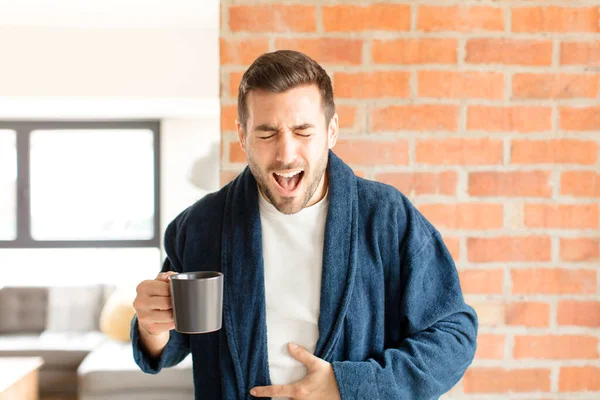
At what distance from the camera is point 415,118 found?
1.46m

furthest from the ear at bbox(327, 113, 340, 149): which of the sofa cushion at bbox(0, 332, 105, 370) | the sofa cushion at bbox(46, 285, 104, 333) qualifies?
the sofa cushion at bbox(46, 285, 104, 333)

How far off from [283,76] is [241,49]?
1.29ft

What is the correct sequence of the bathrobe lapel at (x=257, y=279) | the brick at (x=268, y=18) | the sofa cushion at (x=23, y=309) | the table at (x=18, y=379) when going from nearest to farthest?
the bathrobe lapel at (x=257, y=279) < the brick at (x=268, y=18) < the table at (x=18, y=379) < the sofa cushion at (x=23, y=309)

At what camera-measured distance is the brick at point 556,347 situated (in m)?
1.49

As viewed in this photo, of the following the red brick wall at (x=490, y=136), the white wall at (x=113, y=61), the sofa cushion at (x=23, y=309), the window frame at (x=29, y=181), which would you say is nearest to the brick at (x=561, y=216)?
the red brick wall at (x=490, y=136)

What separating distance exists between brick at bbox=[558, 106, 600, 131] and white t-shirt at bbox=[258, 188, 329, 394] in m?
0.73

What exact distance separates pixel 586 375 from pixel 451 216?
1.93 ft

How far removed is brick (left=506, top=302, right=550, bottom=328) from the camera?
4.86ft

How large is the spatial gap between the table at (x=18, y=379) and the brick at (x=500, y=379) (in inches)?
108

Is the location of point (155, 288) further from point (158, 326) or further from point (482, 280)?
point (482, 280)

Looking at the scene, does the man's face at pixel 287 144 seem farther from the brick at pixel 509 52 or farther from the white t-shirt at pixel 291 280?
the brick at pixel 509 52

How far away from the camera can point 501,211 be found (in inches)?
58.1

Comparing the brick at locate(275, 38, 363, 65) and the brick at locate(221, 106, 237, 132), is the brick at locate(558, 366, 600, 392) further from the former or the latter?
the brick at locate(221, 106, 237, 132)

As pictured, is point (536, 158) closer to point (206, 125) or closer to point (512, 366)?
point (512, 366)
